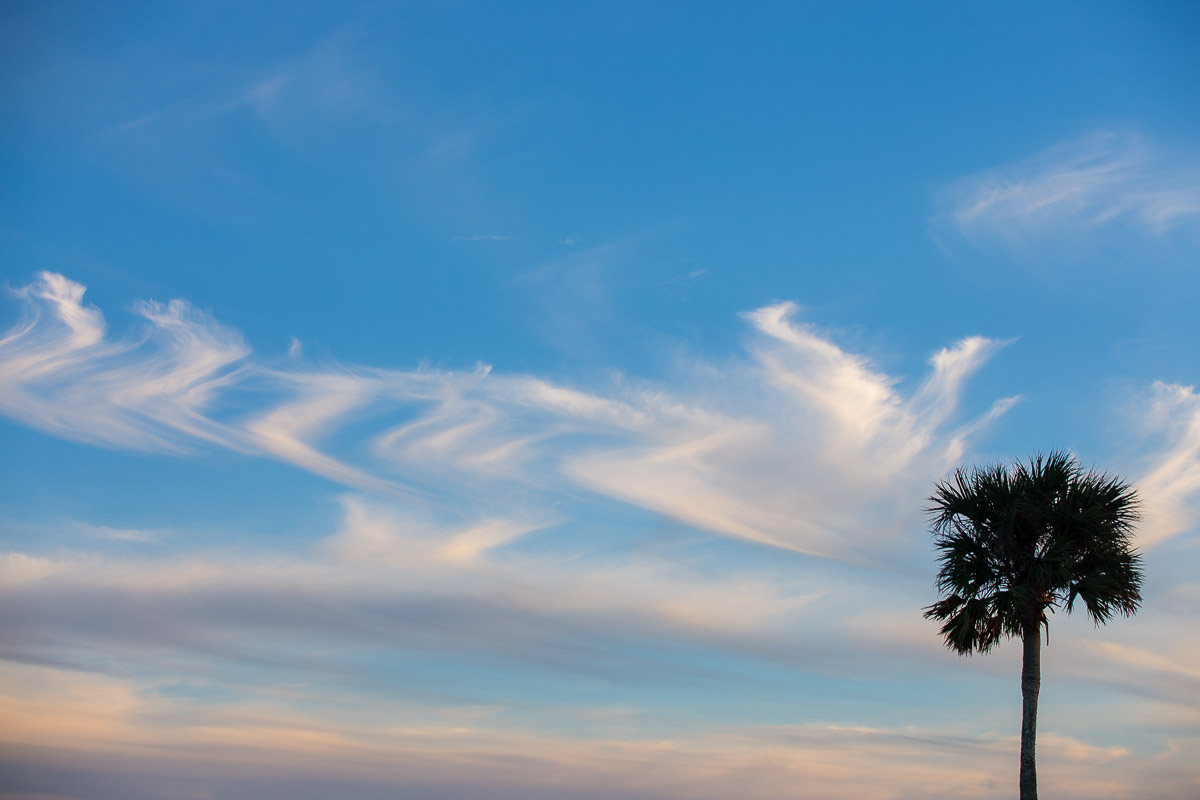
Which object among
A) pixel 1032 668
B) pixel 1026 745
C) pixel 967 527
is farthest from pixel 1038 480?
pixel 1026 745

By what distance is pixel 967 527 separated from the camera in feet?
110

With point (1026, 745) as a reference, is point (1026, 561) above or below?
above

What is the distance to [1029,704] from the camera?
3066cm

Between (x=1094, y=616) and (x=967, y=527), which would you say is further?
(x=967, y=527)

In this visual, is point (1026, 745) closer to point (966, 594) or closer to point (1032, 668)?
point (1032, 668)

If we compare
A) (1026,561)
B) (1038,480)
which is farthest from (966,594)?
(1038,480)

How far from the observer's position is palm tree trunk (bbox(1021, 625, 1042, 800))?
29.7 meters

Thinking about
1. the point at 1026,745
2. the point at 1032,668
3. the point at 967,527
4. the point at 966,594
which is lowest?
the point at 1026,745

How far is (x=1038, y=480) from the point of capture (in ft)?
107

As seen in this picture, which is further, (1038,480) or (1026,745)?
(1038,480)

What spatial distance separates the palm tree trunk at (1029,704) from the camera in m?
29.7

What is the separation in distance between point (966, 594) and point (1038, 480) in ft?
13.9

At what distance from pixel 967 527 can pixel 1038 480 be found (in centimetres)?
262

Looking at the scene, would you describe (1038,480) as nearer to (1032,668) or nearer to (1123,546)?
(1123,546)
